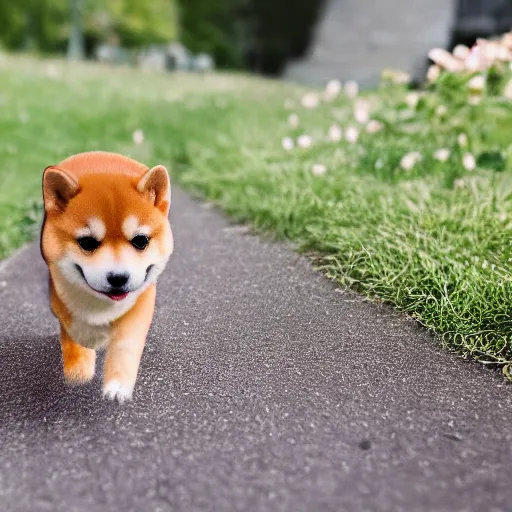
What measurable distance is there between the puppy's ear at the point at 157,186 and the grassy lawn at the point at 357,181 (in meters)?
1.42

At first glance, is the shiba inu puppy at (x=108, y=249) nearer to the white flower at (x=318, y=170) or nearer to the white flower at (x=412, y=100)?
the white flower at (x=318, y=170)

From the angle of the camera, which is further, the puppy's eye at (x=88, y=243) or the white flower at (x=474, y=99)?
the white flower at (x=474, y=99)

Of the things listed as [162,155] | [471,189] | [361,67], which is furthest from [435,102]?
[361,67]

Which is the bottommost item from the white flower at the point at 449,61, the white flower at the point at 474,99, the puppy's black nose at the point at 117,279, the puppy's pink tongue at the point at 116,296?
the puppy's pink tongue at the point at 116,296

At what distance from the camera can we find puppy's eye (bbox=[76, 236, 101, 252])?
5.98 ft

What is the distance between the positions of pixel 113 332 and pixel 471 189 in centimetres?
274

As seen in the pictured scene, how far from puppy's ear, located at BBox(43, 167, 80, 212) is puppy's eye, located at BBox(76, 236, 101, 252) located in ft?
0.41

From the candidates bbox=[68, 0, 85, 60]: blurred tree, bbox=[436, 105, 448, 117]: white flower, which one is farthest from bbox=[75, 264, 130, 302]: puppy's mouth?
bbox=[68, 0, 85, 60]: blurred tree

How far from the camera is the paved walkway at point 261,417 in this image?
1792 mm

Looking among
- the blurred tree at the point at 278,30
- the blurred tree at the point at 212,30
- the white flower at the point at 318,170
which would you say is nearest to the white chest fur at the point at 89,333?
the white flower at the point at 318,170

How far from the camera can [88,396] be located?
227 centimetres

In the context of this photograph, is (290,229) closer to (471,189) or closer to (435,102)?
(471,189)

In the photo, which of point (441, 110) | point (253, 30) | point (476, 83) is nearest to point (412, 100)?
point (441, 110)

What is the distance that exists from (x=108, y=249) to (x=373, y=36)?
14721mm
